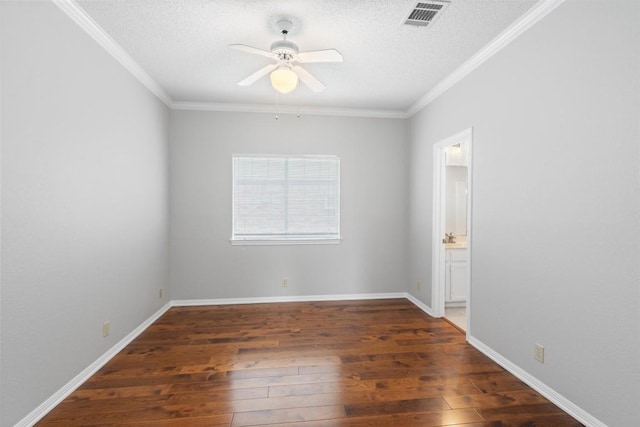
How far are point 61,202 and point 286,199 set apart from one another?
2.60 metres

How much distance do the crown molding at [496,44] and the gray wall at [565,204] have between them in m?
0.06

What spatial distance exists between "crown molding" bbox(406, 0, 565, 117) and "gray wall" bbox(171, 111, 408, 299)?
41.8 inches

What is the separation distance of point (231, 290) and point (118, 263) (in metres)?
1.67

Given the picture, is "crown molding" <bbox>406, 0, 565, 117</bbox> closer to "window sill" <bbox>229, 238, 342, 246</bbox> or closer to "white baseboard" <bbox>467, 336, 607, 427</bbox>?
"window sill" <bbox>229, 238, 342, 246</bbox>

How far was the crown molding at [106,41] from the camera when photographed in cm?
209

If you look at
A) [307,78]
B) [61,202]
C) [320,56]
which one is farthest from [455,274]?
[61,202]

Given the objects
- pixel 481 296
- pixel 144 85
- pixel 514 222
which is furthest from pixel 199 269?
pixel 514 222

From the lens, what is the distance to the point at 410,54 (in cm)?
279

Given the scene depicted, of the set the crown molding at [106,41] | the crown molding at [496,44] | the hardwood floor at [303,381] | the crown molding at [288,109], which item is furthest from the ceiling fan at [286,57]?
the hardwood floor at [303,381]

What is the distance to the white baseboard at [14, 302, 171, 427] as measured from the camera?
180 cm

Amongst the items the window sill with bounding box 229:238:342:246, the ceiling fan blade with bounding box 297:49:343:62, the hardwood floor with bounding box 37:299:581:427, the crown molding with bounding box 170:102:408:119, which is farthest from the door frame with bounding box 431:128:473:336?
the ceiling fan blade with bounding box 297:49:343:62

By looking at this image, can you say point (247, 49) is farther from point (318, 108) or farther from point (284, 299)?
point (284, 299)

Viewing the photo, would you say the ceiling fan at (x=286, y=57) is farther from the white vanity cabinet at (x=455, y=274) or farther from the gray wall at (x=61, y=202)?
the white vanity cabinet at (x=455, y=274)

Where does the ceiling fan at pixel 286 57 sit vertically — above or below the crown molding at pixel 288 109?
below
